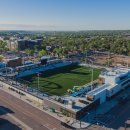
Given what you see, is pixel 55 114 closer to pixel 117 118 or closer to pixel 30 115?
pixel 30 115

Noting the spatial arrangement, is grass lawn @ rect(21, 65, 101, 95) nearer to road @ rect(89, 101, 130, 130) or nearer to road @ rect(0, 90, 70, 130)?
road @ rect(0, 90, 70, 130)

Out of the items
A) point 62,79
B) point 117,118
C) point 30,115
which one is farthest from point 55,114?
point 62,79

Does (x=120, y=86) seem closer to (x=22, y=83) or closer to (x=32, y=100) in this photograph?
(x=32, y=100)

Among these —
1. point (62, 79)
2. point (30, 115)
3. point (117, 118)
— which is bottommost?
point (117, 118)

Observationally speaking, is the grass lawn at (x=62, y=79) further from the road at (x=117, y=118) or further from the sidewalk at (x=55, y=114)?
the road at (x=117, y=118)

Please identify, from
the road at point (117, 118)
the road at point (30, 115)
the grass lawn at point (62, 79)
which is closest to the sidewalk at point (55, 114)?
the road at point (30, 115)

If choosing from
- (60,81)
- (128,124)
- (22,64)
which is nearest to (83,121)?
(128,124)

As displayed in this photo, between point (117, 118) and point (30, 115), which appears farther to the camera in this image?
point (30, 115)
